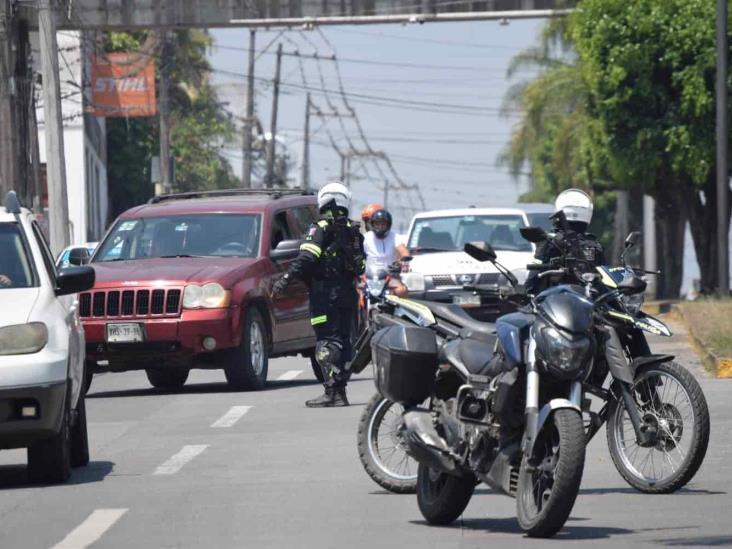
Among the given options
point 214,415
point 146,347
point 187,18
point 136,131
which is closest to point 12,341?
point 214,415

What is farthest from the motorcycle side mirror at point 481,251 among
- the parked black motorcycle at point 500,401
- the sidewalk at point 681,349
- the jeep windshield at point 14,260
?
the sidewalk at point 681,349

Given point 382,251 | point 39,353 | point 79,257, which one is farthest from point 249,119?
point 39,353

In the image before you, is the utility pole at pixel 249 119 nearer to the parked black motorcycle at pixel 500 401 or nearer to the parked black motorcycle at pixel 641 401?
the parked black motorcycle at pixel 641 401

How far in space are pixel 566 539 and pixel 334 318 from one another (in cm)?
722

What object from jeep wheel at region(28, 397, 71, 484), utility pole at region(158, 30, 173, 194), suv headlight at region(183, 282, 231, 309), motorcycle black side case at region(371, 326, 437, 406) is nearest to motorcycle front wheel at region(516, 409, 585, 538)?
motorcycle black side case at region(371, 326, 437, 406)

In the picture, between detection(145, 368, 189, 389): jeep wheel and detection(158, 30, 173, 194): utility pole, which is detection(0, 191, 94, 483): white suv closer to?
detection(145, 368, 189, 389): jeep wheel

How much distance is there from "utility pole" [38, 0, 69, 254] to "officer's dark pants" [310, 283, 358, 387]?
51.8 feet

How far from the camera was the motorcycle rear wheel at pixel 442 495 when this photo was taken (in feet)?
29.5

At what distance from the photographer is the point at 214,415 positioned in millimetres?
15367

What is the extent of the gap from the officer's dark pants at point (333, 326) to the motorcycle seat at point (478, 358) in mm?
6383

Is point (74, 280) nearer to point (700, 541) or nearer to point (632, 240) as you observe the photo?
point (632, 240)

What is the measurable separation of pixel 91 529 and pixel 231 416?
239 inches

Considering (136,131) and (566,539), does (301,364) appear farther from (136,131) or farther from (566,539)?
(136,131)

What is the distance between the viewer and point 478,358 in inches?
352
